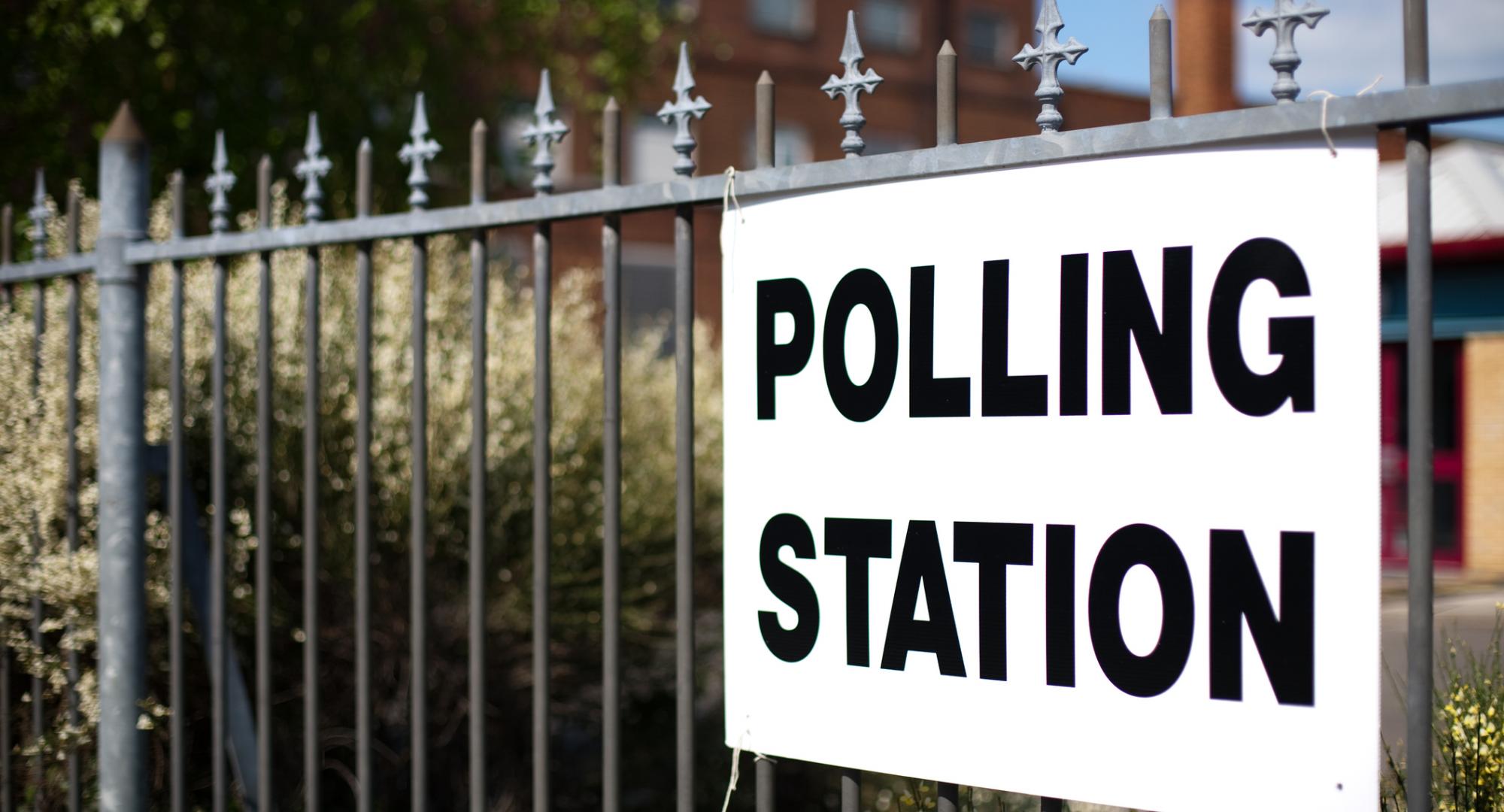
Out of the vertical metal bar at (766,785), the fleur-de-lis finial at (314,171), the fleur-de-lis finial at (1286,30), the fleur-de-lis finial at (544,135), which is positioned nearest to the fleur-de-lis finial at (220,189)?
the fleur-de-lis finial at (314,171)

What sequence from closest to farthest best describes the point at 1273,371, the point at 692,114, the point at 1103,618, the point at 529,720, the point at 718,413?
the point at 1273,371 < the point at 1103,618 < the point at 692,114 < the point at 529,720 < the point at 718,413

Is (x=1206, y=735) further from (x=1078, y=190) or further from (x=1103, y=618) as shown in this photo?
(x=1078, y=190)

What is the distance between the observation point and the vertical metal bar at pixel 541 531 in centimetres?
238

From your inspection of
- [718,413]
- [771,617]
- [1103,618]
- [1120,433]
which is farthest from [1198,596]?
[718,413]

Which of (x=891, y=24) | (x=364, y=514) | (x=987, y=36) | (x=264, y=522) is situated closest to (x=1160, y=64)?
(x=364, y=514)

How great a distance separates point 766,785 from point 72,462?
2255 mm

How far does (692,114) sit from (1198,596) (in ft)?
3.81

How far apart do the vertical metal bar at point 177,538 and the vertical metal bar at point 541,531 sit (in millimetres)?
1069

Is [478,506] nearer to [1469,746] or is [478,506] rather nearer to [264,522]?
[264,522]

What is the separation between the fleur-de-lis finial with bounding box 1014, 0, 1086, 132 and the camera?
1865 millimetres

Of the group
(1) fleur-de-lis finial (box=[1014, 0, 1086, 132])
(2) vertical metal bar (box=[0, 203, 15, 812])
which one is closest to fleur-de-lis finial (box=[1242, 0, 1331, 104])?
(1) fleur-de-lis finial (box=[1014, 0, 1086, 132])

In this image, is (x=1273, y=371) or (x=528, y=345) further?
(x=528, y=345)

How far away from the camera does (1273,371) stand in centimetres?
172

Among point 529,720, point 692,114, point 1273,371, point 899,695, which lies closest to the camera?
point 1273,371
